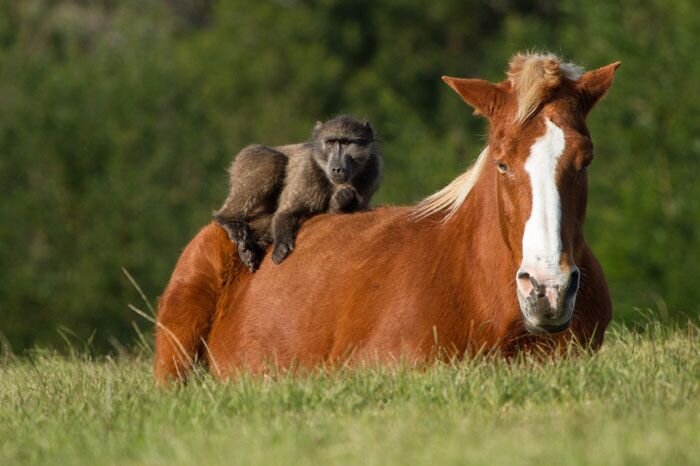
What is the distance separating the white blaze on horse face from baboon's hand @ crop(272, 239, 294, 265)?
100 inches

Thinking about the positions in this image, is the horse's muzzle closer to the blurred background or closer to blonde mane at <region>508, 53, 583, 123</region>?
blonde mane at <region>508, 53, 583, 123</region>

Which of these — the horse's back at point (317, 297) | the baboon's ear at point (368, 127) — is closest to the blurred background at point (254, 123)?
the baboon's ear at point (368, 127)

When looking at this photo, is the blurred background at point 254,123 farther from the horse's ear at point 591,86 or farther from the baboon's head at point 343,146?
the horse's ear at point 591,86

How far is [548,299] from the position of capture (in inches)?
265

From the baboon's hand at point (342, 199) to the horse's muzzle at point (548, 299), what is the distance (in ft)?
9.67

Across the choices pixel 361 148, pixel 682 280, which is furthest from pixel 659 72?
pixel 361 148

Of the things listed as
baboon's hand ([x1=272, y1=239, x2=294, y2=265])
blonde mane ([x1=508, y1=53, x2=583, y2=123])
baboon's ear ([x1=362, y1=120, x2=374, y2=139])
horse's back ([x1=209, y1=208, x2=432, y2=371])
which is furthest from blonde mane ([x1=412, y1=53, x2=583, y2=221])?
baboon's ear ([x1=362, y1=120, x2=374, y2=139])

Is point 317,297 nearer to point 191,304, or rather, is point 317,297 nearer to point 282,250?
point 282,250

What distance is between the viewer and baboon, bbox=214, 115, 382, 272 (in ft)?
31.5

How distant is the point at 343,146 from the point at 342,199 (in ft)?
1.47

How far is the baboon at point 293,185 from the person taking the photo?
959 cm

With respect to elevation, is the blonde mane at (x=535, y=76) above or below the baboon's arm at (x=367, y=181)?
above

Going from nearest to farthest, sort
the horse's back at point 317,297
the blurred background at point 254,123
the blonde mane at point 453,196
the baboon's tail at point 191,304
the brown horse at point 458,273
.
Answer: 1. the brown horse at point 458,273
2. the blonde mane at point 453,196
3. the horse's back at point 317,297
4. the baboon's tail at point 191,304
5. the blurred background at point 254,123

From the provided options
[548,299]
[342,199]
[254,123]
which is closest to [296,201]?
[342,199]
